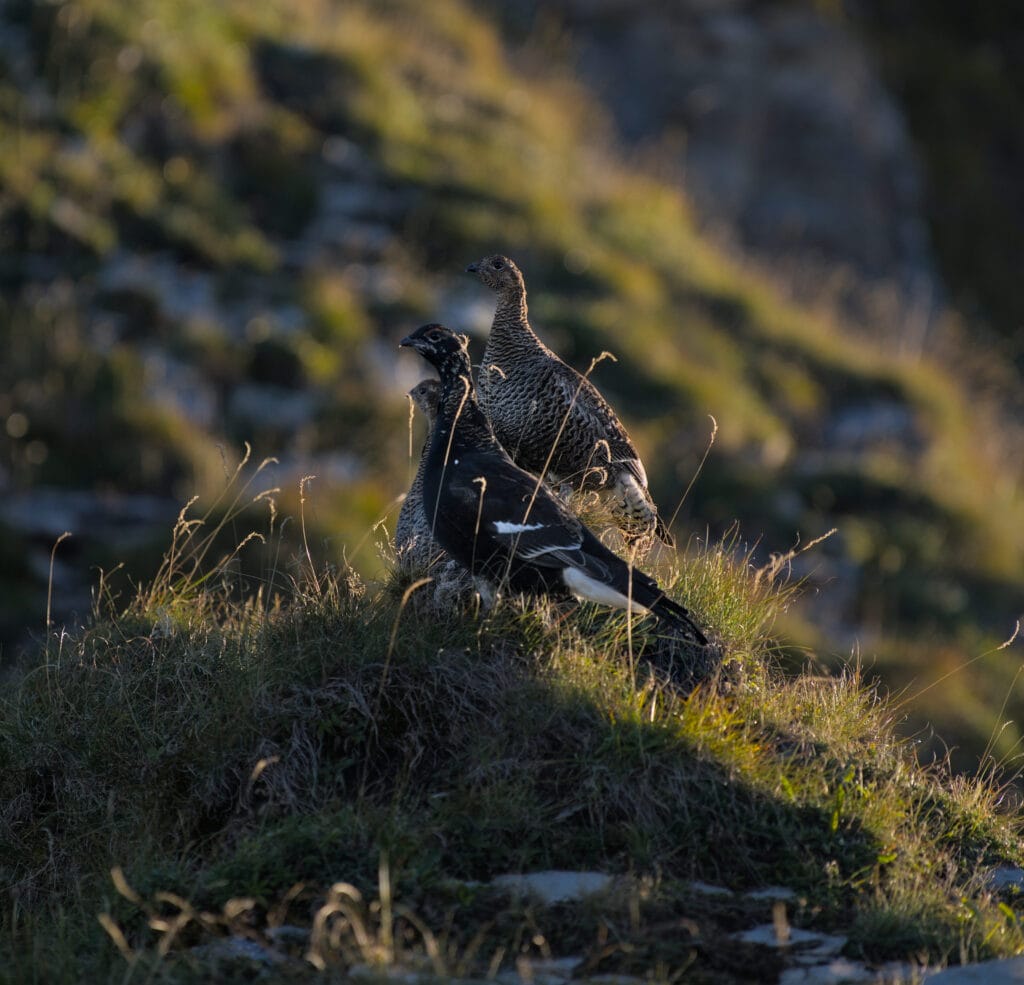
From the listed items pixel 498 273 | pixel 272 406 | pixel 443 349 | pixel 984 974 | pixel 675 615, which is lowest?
pixel 272 406

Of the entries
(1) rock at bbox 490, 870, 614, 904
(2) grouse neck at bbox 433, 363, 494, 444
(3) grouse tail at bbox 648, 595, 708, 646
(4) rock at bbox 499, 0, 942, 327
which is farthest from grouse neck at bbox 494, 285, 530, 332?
(4) rock at bbox 499, 0, 942, 327

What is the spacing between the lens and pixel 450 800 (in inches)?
212

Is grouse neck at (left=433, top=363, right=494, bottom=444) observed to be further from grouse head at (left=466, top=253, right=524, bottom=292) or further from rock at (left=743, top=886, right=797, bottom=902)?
rock at (left=743, top=886, right=797, bottom=902)

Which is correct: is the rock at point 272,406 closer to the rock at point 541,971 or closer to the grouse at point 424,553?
the grouse at point 424,553

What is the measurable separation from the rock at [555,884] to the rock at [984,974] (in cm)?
107

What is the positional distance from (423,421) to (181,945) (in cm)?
886

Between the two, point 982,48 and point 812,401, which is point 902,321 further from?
point 982,48

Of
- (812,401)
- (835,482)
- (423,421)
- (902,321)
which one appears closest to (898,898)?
(423,421)

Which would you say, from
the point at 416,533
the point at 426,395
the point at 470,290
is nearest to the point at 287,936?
the point at 416,533

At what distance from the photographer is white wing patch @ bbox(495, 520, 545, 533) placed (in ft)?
20.3

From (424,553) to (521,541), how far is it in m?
0.90

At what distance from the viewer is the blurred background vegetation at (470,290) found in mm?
13930

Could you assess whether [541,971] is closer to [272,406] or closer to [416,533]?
[416,533]

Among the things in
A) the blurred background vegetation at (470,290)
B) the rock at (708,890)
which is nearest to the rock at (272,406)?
the blurred background vegetation at (470,290)
